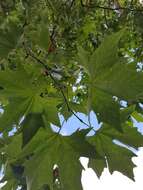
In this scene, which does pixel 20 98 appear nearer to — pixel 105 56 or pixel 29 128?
pixel 29 128

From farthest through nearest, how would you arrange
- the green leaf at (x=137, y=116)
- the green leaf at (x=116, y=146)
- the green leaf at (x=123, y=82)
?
the green leaf at (x=137, y=116) < the green leaf at (x=116, y=146) < the green leaf at (x=123, y=82)

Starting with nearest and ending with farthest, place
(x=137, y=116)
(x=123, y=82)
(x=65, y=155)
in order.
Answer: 1. (x=123, y=82)
2. (x=65, y=155)
3. (x=137, y=116)

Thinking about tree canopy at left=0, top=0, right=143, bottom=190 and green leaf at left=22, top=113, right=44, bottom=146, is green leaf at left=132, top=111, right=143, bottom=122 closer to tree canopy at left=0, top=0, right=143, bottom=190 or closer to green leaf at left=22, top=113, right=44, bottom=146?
tree canopy at left=0, top=0, right=143, bottom=190

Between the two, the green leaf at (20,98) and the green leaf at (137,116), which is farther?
the green leaf at (137,116)

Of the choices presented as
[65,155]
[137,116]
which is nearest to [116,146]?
[65,155]

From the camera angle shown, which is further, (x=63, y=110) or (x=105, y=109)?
(x=63, y=110)

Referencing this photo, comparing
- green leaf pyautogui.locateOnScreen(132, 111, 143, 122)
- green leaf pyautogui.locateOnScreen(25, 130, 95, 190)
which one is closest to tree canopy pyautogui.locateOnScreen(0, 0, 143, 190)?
green leaf pyautogui.locateOnScreen(25, 130, 95, 190)

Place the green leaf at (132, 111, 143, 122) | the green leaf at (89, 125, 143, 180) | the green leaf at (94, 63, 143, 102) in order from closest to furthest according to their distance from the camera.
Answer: the green leaf at (94, 63, 143, 102), the green leaf at (89, 125, 143, 180), the green leaf at (132, 111, 143, 122)

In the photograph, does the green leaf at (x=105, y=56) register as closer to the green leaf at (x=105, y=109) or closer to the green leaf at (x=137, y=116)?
the green leaf at (x=105, y=109)

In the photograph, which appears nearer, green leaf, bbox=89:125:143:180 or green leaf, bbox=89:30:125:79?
green leaf, bbox=89:30:125:79

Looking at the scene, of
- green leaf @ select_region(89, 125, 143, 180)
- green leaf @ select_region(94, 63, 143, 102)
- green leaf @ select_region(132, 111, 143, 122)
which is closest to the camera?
green leaf @ select_region(94, 63, 143, 102)

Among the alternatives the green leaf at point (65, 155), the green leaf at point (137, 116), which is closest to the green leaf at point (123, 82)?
the green leaf at point (65, 155)

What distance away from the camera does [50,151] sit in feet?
3.01

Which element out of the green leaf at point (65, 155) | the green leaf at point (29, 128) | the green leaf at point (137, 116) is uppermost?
the green leaf at point (29, 128)
